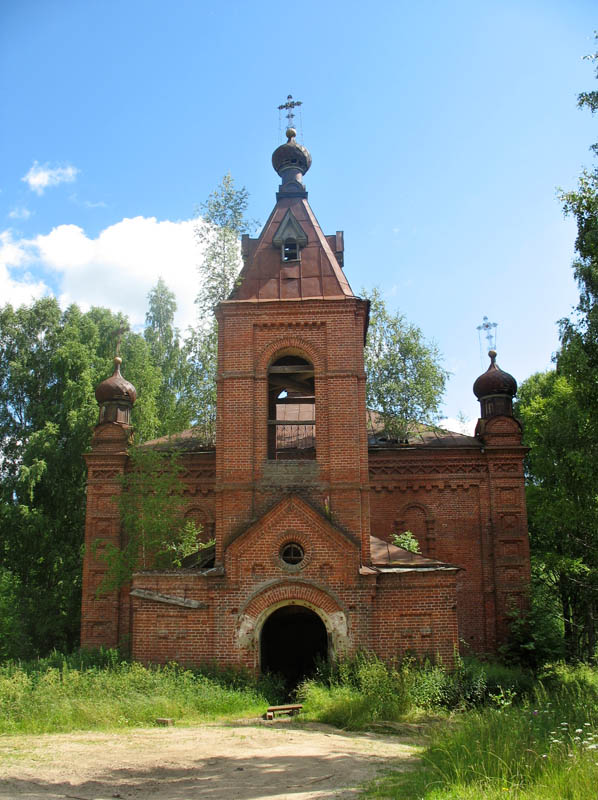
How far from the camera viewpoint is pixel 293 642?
51.6 feet

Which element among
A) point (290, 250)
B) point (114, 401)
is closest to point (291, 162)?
point (290, 250)

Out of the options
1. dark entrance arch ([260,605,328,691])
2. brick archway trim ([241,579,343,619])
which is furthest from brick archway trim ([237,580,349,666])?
dark entrance arch ([260,605,328,691])

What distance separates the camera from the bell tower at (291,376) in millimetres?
13375

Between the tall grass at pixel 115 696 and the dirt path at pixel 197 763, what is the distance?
0.64m

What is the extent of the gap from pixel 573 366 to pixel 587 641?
13.5 metres

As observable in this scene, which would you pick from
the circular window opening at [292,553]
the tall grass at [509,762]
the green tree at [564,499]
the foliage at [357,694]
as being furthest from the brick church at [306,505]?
the tall grass at [509,762]

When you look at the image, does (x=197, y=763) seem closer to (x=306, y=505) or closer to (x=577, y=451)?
(x=306, y=505)

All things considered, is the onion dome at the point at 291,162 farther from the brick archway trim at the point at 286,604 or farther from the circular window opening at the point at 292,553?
the brick archway trim at the point at 286,604

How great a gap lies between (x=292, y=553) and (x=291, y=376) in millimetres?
4468

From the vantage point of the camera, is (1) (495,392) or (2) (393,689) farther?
(1) (495,392)

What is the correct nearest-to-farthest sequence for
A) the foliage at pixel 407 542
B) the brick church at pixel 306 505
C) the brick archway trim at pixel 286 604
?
the brick archway trim at pixel 286 604 < the brick church at pixel 306 505 < the foliage at pixel 407 542

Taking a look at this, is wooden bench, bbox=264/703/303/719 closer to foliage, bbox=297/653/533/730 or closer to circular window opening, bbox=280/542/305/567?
foliage, bbox=297/653/533/730

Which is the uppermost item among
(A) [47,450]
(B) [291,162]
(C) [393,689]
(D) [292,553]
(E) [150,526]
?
(B) [291,162]

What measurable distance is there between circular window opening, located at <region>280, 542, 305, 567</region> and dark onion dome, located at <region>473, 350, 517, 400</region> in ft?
25.3
